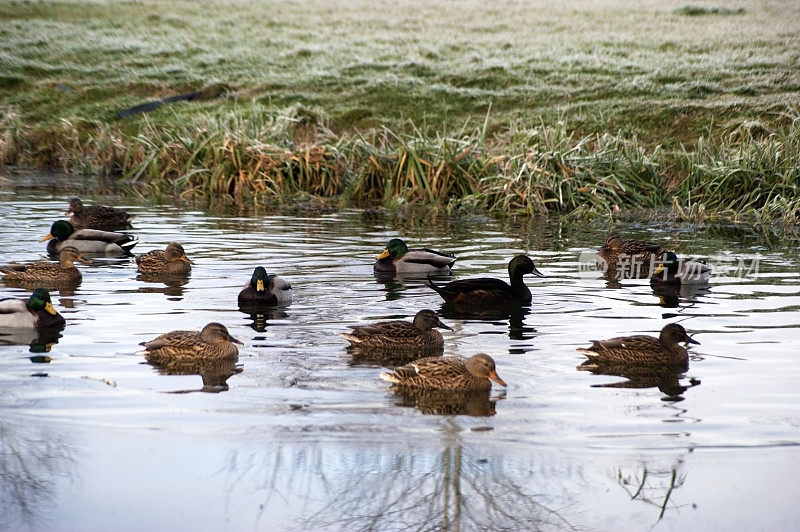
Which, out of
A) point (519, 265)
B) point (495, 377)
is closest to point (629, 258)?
point (519, 265)

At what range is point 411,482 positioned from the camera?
21.9 ft

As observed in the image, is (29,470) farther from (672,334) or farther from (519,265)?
(519,265)

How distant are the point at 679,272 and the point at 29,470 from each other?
841 centimetres

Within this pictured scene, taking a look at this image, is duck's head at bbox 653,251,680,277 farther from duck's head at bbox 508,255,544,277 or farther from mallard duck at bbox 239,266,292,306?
mallard duck at bbox 239,266,292,306

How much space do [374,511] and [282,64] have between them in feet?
91.0

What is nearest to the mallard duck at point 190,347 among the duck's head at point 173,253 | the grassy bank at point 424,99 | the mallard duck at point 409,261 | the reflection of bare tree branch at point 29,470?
the reflection of bare tree branch at point 29,470

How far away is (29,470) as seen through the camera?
6.80 m

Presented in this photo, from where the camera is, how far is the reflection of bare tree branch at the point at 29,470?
6.22 m

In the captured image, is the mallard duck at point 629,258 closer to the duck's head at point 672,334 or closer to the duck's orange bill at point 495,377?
the duck's head at point 672,334

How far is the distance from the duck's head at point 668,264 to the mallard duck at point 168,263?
218 inches

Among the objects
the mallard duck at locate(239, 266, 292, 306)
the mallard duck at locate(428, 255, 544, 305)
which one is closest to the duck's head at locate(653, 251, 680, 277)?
the mallard duck at locate(428, 255, 544, 305)

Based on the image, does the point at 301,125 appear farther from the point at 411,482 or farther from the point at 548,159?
the point at 411,482

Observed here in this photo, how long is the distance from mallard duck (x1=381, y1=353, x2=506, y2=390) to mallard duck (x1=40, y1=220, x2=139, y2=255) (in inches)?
304

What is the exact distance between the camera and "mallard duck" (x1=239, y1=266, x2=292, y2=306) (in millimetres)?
11398
